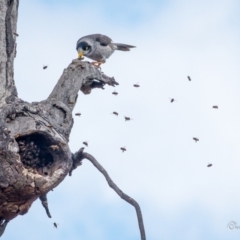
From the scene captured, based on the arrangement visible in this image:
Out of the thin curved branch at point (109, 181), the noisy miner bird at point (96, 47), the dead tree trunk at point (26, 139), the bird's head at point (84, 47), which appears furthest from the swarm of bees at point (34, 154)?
the bird's head at point (84, 47)

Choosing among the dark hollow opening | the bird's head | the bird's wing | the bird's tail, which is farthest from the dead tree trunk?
the bird's tail

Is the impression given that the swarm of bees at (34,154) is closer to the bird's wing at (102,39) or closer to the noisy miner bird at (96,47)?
the noisy miner bird at (96,47)

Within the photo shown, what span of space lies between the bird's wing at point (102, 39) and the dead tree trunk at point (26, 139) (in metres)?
5.00

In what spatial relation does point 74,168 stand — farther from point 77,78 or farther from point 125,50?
point 125,50

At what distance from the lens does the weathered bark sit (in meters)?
5.33

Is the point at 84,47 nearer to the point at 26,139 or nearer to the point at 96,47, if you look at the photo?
the point at 96,47

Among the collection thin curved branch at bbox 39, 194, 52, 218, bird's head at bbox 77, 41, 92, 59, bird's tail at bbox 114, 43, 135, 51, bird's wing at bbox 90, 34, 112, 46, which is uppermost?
bird's wing at bbox 90, 34, 112, 46

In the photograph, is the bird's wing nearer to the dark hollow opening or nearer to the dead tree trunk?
the dead tree trunk

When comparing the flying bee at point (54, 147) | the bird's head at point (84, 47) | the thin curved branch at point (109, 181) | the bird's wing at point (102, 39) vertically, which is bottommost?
the thin curved branch at point (109, 181)

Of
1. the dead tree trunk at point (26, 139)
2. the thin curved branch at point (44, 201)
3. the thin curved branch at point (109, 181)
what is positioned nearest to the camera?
the thin curved branch at point (109, 181)

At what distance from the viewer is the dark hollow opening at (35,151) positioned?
5.55 meters

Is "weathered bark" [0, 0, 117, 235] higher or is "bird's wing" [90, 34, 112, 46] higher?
"bird's wing" [90, 34, 112, 46]

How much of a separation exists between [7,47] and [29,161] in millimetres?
1028

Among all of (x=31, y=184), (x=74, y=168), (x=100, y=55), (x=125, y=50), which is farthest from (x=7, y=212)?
(x=125, y=50)
